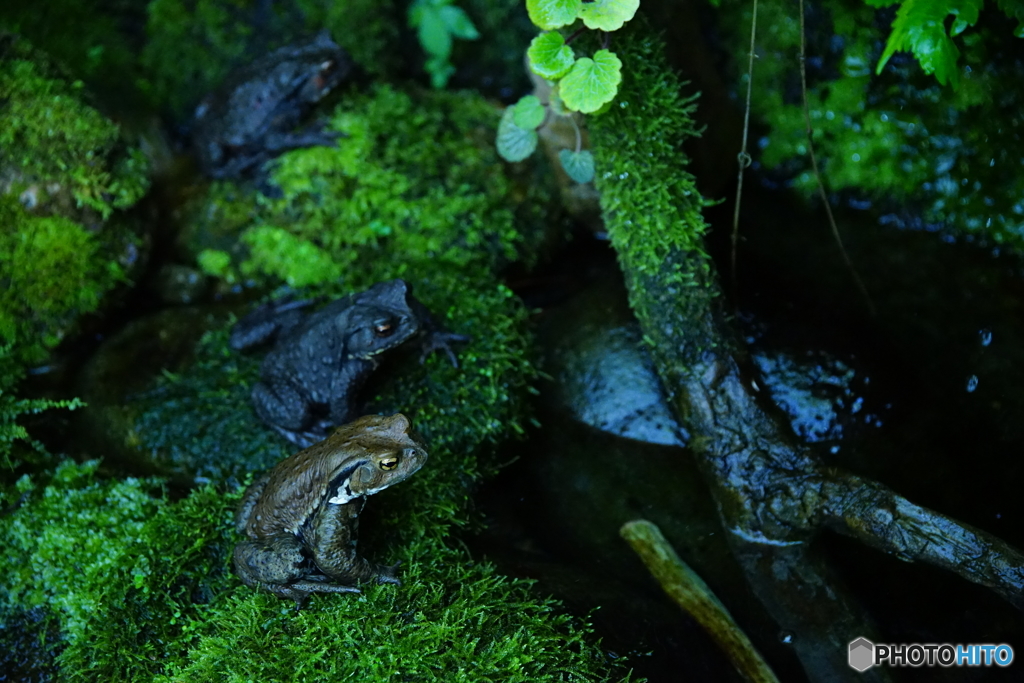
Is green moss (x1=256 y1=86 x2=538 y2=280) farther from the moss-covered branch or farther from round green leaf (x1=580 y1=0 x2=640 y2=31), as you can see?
round green leaf (x1=580 y1=0 x2=640 y2=31)

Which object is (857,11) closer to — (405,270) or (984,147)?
(984,147)

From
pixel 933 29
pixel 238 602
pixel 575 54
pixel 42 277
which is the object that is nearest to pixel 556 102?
pixel 575 54

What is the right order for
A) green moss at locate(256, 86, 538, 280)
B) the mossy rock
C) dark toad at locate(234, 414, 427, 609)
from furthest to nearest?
green moss at locate(256, 86, 538, 280)
the mossy rock
dark toad at locate(234, 414, 427, 609)

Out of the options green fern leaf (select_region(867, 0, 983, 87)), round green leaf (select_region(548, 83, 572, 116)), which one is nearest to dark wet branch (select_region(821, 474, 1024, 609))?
green fern leaf (select_region(867, 0, 983, 87))

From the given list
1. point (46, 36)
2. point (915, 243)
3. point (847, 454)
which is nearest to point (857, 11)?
point (915, 243)

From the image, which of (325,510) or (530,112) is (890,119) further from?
(325,510)

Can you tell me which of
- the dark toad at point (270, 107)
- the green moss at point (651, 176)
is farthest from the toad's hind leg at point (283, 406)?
the green moss at point (651, 176)
